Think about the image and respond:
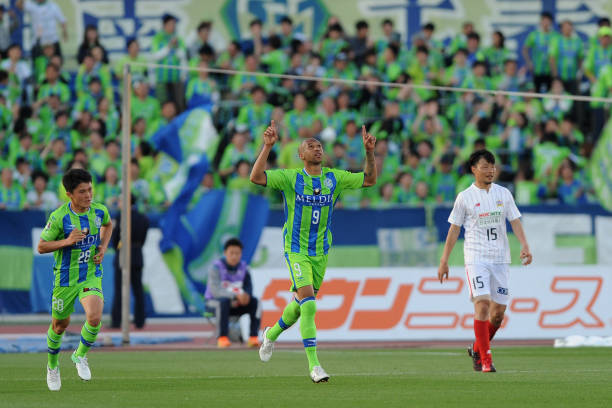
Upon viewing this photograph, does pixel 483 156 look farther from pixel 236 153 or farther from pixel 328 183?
pixel 236 153

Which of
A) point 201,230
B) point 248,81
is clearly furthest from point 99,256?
point 248,81

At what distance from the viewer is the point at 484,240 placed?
1335 cm

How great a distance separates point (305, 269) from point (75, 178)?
2385mm

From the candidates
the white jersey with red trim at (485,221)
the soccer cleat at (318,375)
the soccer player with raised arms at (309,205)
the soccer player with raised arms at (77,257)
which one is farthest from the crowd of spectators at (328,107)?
the soccer cleat at (318,375)

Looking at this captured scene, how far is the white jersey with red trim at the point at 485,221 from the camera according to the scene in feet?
43.8

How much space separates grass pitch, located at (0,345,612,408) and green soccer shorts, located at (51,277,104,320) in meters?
0.70

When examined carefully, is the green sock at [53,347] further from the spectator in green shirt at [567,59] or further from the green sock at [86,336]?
the spectator in green shirt at [567,59]

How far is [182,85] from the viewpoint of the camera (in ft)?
87.9

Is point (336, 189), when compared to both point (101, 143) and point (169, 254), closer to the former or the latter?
point (169, 254)

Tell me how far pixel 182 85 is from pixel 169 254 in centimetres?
580

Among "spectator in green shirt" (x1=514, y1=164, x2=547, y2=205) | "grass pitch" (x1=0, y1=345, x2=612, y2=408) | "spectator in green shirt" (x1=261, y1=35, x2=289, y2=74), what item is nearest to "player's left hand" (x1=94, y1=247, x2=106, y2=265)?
"grass pitch" (x1=0, y1=345, x2=612, y2=408)

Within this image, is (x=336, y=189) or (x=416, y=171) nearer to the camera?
(x=336, y=189)

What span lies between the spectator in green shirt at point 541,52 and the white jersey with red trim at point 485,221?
13.6m

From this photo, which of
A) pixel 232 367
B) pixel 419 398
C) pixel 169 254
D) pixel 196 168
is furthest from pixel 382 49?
pixel 419 398
